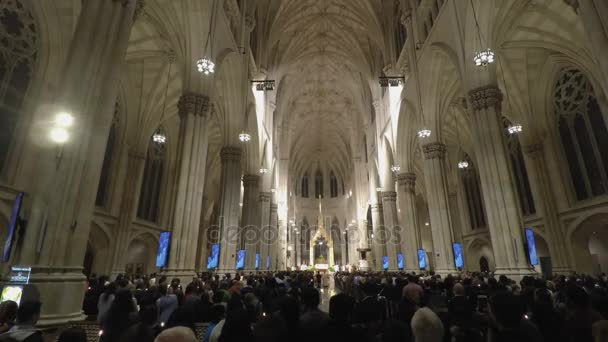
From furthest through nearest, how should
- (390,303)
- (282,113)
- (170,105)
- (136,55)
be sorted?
(282,113) → (170,105) → (136,55) → (390,303)

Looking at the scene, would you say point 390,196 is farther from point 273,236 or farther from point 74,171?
point 74,171

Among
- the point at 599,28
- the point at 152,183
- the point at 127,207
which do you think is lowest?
the point at 127,207

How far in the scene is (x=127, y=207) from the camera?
801 inches

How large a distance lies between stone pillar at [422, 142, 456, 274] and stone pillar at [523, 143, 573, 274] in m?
5.99

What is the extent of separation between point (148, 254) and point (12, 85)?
44.0 ft

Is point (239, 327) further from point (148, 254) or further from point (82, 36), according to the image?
point (148, 254)

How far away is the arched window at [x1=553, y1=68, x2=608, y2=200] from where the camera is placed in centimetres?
1630

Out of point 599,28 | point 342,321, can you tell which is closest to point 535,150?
point 599,28

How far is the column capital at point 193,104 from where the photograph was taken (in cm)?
1251

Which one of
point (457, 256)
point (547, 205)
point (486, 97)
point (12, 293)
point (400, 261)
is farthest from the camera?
point (400, 261)

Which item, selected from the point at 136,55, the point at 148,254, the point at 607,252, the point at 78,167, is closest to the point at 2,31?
the point at 136,55

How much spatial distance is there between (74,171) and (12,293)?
226cm

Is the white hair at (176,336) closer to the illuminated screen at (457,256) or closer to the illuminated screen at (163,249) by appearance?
the illuminated screen at (163,249)

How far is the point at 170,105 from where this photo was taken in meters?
21.5
